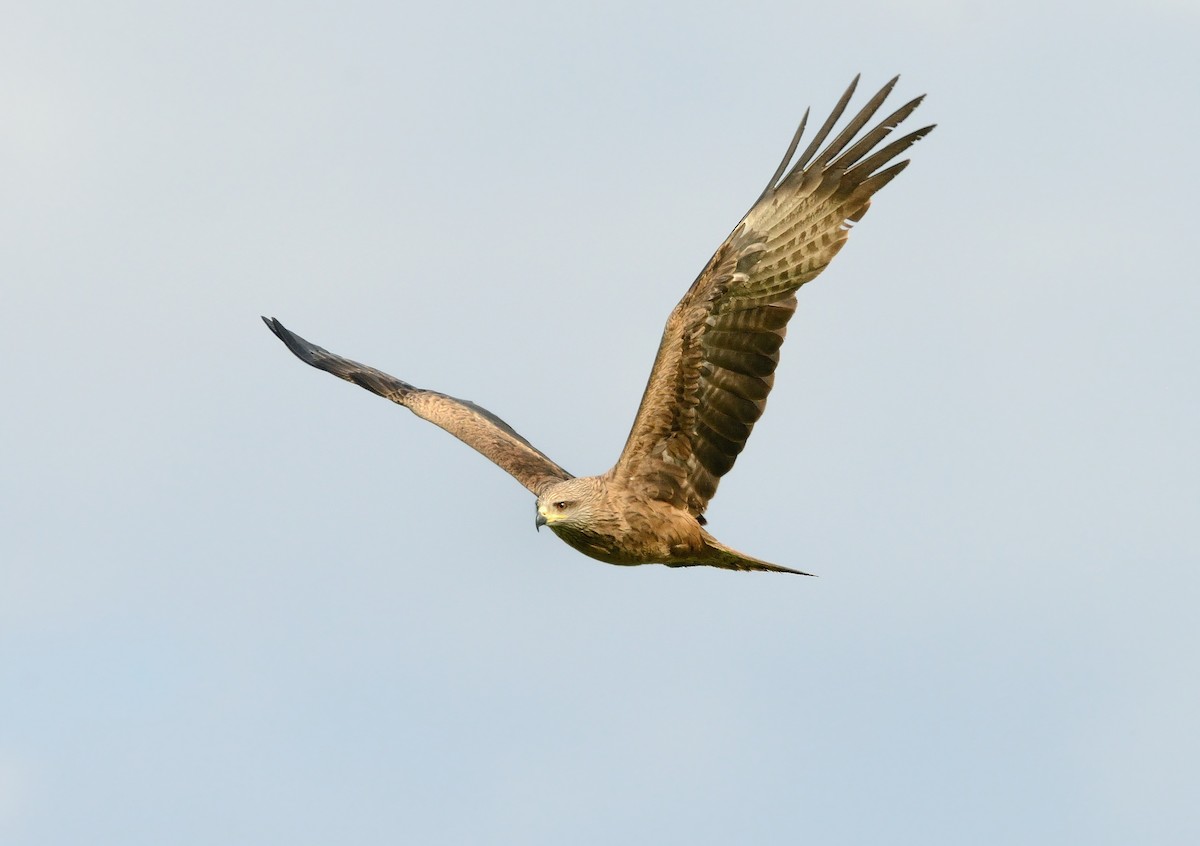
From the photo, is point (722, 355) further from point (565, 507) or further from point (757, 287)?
point (565, 507)

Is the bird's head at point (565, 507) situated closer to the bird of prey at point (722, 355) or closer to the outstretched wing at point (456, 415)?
the bird of prey at point (722, 355)

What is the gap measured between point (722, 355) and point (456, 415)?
11.7 feet

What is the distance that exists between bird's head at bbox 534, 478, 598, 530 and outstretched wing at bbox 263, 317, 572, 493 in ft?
3.05

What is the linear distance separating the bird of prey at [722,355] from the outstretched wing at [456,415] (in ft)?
3.18

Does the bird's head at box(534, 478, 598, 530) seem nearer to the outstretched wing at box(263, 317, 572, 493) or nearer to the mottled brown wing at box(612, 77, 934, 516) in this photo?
the mottled brown wing at box(612, 77, 934, 516)

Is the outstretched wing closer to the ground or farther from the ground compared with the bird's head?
farther from the ground

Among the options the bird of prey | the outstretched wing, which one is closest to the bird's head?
the bird of prey

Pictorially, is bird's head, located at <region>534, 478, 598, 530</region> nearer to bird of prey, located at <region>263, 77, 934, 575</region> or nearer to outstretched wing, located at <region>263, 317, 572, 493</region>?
bird of prey, located at <region>263, 77, 934, 575</region>

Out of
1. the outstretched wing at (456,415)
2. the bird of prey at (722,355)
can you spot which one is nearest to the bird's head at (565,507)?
the bird of prey at (722,355)

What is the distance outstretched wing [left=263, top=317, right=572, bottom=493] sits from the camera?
13688 mm

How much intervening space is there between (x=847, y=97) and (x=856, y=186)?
586mm

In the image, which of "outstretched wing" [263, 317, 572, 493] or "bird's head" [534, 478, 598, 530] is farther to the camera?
"outstretched wing" [263, 317, 572, 493]

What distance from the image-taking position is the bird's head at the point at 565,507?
11820mm

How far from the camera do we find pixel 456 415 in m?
14.9
